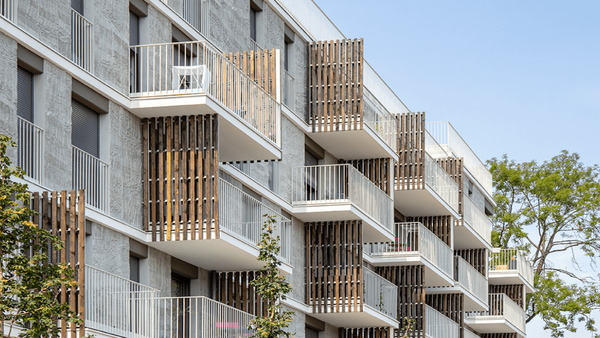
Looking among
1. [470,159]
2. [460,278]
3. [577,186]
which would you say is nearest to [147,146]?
[460,278]

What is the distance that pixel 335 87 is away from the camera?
3092 cm

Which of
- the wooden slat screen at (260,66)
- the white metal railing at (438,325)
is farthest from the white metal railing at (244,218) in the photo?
the white metal railing at (438,325)

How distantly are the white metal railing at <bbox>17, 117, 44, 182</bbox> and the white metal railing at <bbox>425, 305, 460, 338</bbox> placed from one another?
21650mm

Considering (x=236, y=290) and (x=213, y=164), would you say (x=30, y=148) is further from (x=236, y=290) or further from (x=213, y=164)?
(x=236, y=290)

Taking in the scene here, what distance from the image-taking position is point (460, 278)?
42.3 m

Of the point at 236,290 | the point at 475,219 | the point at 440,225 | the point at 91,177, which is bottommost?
the point at 236,290

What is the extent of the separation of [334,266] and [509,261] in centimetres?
2174

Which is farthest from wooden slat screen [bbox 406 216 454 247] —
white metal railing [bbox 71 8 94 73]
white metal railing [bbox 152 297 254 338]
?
white metal railing [bbox 71 8 94 73]

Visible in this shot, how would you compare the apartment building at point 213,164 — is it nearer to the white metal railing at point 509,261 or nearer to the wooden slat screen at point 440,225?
the wooden slat screen at point 440,225

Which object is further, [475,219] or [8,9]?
[475,219]

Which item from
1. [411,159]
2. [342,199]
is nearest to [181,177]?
[342,199]

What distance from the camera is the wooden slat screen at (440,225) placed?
133 ft

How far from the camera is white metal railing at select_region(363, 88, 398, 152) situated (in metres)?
32.6

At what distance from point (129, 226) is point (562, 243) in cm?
4256
